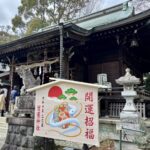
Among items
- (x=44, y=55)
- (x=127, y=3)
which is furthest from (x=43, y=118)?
(x=127, y=3)

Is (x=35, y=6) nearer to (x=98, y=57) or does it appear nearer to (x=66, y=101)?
(x=98, y=57)

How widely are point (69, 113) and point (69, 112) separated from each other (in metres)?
0.02

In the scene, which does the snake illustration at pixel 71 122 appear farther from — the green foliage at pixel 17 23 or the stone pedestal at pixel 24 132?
A: the green foliage at pixel 17 23

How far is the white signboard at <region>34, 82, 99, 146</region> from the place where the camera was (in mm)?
4902

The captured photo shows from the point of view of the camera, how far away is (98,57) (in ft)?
39.4

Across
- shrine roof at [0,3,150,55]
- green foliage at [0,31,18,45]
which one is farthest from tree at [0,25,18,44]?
shrine roof at [0,3,150,55]

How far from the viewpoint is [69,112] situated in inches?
202

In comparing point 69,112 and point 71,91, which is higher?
point 71,91

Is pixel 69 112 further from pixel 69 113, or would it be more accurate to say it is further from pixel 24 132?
pixel 24 132

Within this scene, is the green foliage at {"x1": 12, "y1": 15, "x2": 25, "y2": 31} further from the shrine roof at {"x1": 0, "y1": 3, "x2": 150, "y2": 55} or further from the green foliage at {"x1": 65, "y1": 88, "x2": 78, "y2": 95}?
the green foliage at {"x1": 65, "y1": 88, "x2": 78, "y2": 95}

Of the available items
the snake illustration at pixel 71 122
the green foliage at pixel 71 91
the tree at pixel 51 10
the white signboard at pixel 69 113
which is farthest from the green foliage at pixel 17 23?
the snake illustration at pixel 71 122

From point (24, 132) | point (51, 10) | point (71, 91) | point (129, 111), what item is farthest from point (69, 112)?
point (51, 10)

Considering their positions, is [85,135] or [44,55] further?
[44,55]

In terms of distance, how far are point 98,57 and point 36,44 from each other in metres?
3.19
